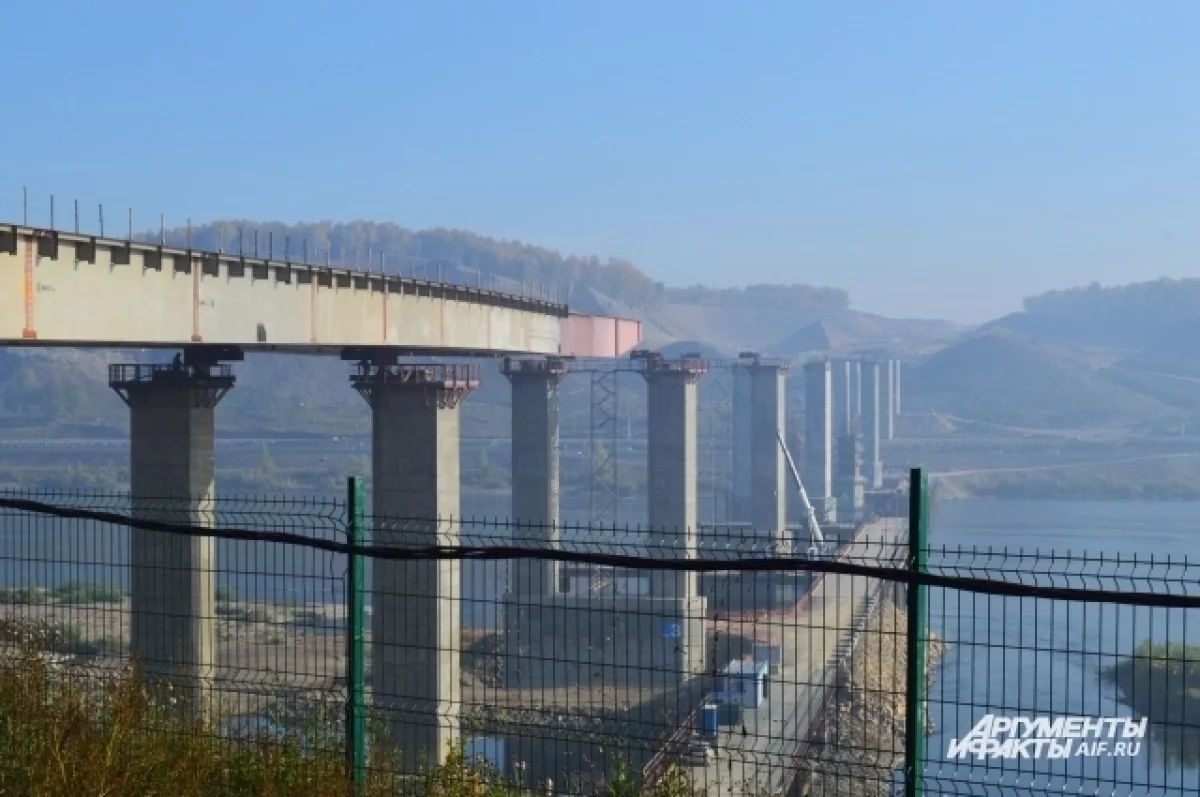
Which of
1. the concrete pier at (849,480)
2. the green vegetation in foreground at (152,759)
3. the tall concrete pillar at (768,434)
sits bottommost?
the concrete pier at (849,480)

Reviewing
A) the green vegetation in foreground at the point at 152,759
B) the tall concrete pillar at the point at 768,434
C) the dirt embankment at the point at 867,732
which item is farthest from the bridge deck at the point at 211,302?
the tall concrete pillar at the point at 768,434

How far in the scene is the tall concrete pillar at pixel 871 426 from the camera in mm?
172250

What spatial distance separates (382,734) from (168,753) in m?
1.85

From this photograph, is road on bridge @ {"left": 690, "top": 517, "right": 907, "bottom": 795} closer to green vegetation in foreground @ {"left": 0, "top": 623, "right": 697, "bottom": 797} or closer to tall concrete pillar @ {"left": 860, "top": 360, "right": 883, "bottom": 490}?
green vegetation in foreground @ {"left": 0, "top": 623, "right": 697, "bottom": 797}

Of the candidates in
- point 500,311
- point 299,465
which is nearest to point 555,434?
point 500,311

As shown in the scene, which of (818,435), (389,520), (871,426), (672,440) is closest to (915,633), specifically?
(389,520)

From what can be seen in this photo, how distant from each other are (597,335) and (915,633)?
48.1 m

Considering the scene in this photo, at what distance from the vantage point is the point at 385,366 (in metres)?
36.3

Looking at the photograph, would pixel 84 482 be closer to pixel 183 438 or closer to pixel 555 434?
pixel 555 434

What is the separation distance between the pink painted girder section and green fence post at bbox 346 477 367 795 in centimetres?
4230

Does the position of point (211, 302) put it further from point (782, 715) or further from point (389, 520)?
point (782, 715)

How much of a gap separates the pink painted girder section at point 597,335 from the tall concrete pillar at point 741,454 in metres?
58.4

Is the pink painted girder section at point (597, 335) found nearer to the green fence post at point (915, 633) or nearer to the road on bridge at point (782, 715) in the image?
the road on bridge at point (782, 715)

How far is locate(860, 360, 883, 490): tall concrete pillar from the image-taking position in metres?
172
